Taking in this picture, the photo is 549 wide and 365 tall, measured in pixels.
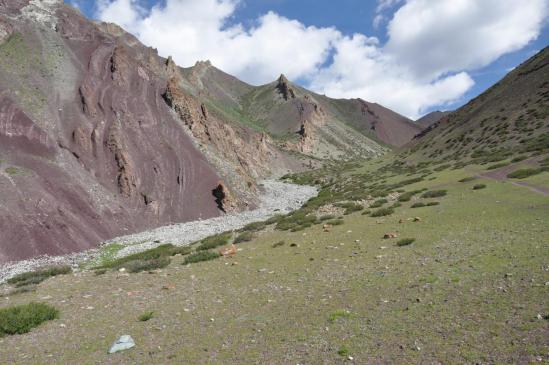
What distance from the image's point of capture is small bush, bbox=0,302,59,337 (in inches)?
472

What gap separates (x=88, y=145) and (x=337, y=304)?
130 feet

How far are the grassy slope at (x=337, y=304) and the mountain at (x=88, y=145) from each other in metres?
15.7

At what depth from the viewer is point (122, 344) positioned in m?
10.3

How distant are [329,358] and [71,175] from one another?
37333 millimetres

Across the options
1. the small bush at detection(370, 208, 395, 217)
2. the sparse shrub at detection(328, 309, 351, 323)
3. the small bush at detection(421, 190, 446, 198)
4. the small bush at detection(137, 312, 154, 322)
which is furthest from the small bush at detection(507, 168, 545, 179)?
the small bush at detection(137, 312, 154, 322)

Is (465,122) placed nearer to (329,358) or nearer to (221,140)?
(221,140)

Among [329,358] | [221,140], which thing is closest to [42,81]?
[221,140]

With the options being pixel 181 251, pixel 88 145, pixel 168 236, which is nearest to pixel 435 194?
pixel 181 251

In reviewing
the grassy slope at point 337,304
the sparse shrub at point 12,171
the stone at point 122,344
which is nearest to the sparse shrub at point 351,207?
the grassy slope at point 337,304

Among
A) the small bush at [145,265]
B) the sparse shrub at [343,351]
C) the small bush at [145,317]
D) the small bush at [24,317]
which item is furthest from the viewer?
the small bush at [145,265]

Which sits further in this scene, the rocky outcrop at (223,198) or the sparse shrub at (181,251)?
the rocky outcrop at (223,198)

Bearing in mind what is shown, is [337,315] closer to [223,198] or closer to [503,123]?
[223,198]

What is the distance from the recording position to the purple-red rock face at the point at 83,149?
1276 inches

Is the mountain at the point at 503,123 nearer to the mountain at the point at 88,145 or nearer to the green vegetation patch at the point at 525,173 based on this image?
the green vegetation patch at the point at 525,173
